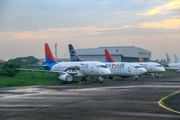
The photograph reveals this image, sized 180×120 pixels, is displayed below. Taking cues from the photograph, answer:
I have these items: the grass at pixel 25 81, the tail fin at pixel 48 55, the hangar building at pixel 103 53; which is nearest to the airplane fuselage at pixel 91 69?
the grass at pixel 25 81

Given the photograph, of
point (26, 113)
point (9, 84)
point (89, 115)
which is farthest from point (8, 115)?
point (9, 84)

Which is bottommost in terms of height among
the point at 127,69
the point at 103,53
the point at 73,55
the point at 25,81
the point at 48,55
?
the point at 25,81

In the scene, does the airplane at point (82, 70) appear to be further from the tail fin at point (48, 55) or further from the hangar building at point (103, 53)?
the hangar building at point (103, 53)

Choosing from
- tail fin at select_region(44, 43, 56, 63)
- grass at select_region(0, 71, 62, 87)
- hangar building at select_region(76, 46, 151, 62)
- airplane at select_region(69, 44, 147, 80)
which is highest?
hangar building at select_region(76, 46, 151, 62)

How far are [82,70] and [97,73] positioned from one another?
3.08 m

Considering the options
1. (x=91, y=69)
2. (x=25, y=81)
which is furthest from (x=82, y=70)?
(x=25, y=81)

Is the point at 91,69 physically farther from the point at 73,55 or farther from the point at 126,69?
the point at 73,55

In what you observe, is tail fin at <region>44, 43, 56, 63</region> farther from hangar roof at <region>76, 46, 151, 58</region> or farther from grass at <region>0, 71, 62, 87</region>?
hangar roof at <region>76, 46, 151, 58</region>

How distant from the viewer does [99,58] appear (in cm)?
11962

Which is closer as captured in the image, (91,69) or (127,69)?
(91,69)

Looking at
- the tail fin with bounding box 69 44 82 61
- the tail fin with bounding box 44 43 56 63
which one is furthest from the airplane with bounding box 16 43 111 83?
the tail fin with bounding box 69 44 82 61

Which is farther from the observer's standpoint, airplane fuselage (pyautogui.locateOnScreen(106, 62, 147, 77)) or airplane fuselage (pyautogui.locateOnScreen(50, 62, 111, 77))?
airplane fuselage (pyautogui.locateOnScreen(106, 62, 147, 77))

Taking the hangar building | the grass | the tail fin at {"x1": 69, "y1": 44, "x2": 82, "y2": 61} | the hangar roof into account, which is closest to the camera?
the grass

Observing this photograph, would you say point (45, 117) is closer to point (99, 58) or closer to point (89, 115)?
point (89, 115)
